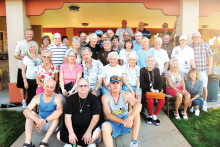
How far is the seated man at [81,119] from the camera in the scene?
7.75ft

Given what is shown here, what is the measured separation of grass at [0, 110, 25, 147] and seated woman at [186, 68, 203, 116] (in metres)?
3.41

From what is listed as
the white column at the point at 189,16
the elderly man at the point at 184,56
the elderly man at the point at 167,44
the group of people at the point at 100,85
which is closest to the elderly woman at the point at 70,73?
the group of people at the point at 100,85

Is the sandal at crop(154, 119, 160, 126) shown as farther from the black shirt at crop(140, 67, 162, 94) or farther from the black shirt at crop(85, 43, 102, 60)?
the black shirt at crop(85, 43, 102, 60)

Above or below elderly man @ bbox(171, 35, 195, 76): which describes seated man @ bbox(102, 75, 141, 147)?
below

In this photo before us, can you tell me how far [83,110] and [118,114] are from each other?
0.50 m

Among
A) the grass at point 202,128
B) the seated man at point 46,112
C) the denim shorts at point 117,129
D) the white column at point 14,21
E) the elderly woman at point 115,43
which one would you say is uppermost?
the white column at point 14,21

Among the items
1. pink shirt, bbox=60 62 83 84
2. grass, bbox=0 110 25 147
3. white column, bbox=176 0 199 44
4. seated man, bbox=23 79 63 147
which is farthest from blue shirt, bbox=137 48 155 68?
grass, bbox=0 110 25 147

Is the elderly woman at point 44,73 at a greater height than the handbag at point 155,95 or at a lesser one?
greater

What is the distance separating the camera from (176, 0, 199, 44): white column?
4.61 meters

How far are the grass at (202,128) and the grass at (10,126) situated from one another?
113 inches

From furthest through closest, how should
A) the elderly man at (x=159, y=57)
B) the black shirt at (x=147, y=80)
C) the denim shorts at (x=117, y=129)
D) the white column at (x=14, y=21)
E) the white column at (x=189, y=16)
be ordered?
the white column at (x=189, y=16) → the white column at (x=14, y=21) → the elderly man at (x=159, y=57) → the black shirt at (x=147, y=80) → the denim shorts at (x=117, y=129)

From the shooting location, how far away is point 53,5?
4.66 m

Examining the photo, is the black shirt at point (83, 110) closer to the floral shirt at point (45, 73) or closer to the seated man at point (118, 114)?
the seated man at point (118, 114)

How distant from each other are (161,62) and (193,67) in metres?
0.77
